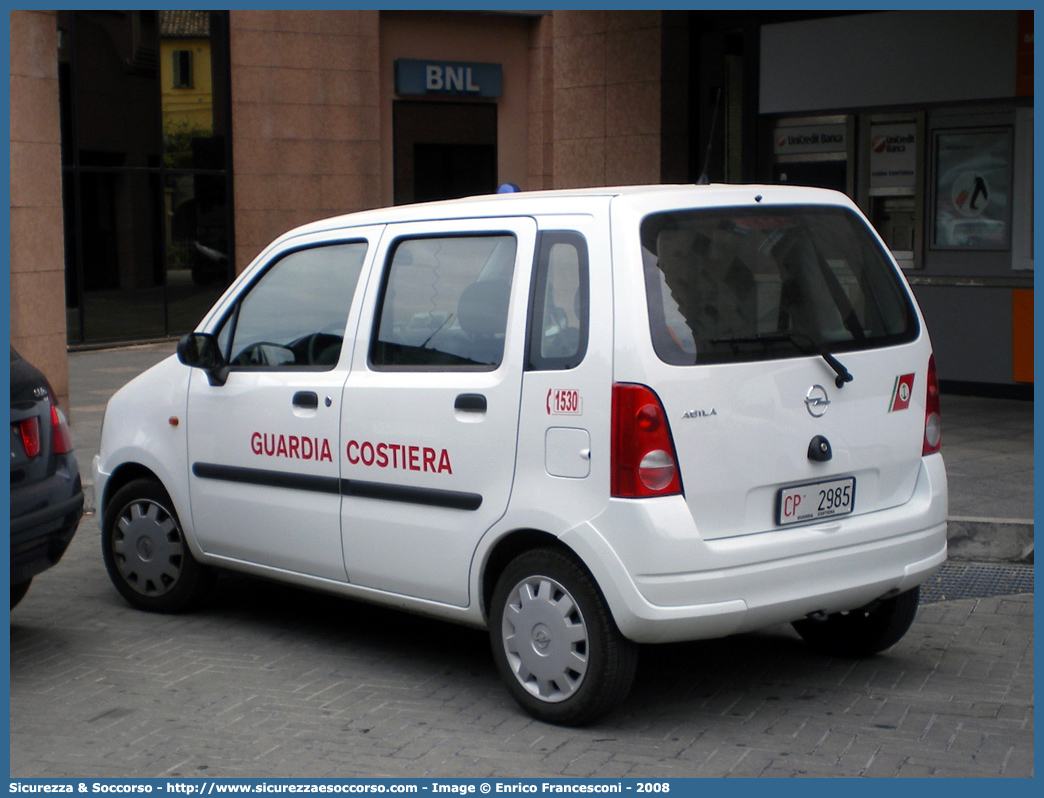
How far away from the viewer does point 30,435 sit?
5.46m

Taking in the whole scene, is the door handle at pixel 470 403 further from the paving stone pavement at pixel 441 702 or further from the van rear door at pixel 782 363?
the paving stone pavement at pixel 441 702

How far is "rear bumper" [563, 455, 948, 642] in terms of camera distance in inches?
167

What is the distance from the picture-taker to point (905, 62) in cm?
1189

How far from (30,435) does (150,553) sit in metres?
0.92

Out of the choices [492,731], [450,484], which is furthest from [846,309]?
[492,731]

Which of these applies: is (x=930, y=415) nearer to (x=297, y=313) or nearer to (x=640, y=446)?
(x=640, y=446)

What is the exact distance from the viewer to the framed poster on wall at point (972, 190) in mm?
12352

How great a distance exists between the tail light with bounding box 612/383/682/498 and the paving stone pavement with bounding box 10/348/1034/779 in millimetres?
869

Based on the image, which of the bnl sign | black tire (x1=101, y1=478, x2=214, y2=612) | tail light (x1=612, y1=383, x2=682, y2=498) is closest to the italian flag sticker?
tail light (x1=612, y1=383, x2=682, y2=498)

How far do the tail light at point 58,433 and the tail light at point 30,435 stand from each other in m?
0.12

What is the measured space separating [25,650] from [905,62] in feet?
30.3

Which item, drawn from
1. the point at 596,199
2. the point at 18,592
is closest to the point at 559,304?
the point at 596,199

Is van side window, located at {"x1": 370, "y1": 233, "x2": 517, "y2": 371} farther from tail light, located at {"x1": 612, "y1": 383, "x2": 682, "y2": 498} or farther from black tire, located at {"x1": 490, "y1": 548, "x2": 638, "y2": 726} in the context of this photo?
black tire, located at {"x1": 490, "y1": 548, "x2": 638, "y2": 726}

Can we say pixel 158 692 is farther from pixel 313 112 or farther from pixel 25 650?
pixel 313 112
